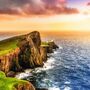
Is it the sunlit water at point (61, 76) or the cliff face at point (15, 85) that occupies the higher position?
the cliff face at point (15, 85)

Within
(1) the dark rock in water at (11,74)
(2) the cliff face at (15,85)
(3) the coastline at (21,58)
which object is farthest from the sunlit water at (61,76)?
(2) the cliff face at (15,85)

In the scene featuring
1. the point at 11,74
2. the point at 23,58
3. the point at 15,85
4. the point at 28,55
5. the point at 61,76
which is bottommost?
the point at 61,76

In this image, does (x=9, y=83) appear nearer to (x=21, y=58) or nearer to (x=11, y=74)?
(x=11, y=74)

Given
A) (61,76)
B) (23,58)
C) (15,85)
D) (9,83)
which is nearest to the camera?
(15,85)

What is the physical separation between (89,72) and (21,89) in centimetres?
4638

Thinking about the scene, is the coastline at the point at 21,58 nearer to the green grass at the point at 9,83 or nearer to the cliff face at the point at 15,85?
the green grass at the point at 9,83

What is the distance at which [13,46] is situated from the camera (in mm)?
102375

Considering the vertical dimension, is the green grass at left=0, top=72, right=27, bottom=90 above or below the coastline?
above

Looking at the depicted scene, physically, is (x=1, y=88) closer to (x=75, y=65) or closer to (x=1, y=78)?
(x=1, y=78)

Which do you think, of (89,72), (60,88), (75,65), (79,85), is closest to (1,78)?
(60,88)

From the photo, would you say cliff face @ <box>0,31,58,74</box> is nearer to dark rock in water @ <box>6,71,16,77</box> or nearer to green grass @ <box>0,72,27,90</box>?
dark rock in water @ <box>6,71,16,77</box>

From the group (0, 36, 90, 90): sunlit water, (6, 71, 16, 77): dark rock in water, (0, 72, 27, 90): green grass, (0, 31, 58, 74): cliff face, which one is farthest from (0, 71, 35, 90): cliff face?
(0, 31, 58, 74): cliff face

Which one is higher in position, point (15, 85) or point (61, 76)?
point (15, 85)

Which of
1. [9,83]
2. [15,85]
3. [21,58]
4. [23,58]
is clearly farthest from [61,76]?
[15,85]
